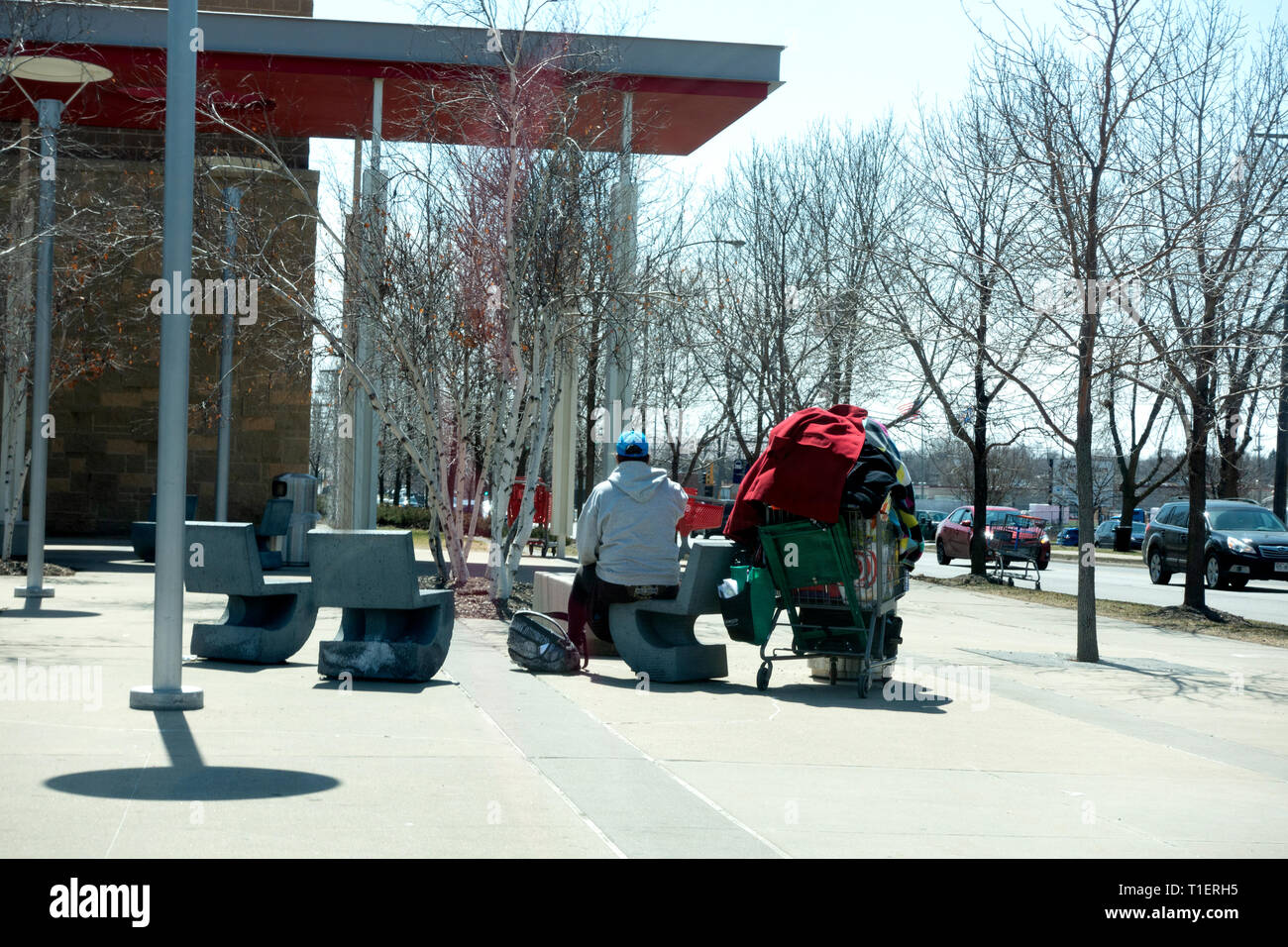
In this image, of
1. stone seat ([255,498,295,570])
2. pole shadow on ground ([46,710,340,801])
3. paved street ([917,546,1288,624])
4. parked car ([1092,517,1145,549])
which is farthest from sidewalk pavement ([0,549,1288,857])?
parked car ([1092,517,1145,549])

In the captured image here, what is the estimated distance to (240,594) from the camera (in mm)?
10445

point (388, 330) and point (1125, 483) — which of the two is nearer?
point (388, 330)

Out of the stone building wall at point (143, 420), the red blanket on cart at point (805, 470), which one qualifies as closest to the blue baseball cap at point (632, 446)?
the red blanket on cart at point (805, 470)

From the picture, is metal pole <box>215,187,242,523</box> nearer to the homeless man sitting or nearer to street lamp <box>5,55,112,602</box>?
street lamp <box>5,55,112,602</box>

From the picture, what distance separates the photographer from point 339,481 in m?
25.8

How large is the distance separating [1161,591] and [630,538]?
1868cm

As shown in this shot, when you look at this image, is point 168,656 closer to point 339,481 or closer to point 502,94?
point 502,94

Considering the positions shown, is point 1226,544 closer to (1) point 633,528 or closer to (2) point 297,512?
(2) point 297,512

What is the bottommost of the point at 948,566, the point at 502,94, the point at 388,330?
the point at 948,566

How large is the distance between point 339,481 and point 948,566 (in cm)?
1730

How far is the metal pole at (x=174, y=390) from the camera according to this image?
26.5 ft

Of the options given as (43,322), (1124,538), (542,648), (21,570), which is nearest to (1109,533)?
(1124,538)

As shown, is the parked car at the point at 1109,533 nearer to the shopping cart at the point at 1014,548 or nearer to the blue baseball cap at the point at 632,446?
the shopping cart at the point at 1014,548
